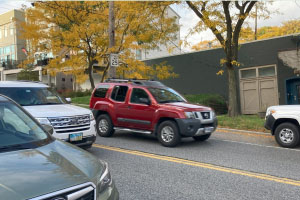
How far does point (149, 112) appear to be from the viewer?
873cm

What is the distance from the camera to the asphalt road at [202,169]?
472 cm

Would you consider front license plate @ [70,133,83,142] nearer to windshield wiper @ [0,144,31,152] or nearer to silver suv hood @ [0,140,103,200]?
silver suv hood @ [0,140,103,200]

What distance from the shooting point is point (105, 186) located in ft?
9.40

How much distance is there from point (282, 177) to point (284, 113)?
3296mm

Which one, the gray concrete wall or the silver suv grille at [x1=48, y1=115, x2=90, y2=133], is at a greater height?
the gray concrete wall

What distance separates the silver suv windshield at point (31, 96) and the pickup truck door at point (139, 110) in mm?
2233

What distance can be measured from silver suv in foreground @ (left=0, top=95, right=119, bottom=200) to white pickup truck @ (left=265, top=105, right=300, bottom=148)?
6.76m

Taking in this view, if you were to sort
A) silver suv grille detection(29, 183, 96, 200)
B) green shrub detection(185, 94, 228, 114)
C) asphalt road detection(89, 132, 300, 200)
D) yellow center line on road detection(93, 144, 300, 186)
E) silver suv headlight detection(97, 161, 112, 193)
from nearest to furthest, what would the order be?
Result: silver suv grille detection(29, 183, 96, 200)
silver suv headlight detection(97, 161, 112, 193)
asphalt road detection(89, 132, 300, 200)
yellow center line on road detection(93, 144, 300, 186)
green shrub detection(185, 94, 228, 114)

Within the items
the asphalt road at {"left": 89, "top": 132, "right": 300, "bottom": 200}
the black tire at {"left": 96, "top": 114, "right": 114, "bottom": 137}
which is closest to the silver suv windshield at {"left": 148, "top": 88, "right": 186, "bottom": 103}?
the asphalt road at {"left": 89, "top": 132, "right": 300, "bottom": 200}

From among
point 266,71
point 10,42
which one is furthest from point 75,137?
point 10,42

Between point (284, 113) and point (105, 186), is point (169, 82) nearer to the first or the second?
point (284, 113)

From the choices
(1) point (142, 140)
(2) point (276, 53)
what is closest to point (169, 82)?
(2) point (276, 53)

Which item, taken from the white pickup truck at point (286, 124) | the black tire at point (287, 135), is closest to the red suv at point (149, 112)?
the white pickup truck at point (286, 124)

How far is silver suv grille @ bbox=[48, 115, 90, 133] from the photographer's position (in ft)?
20.6
